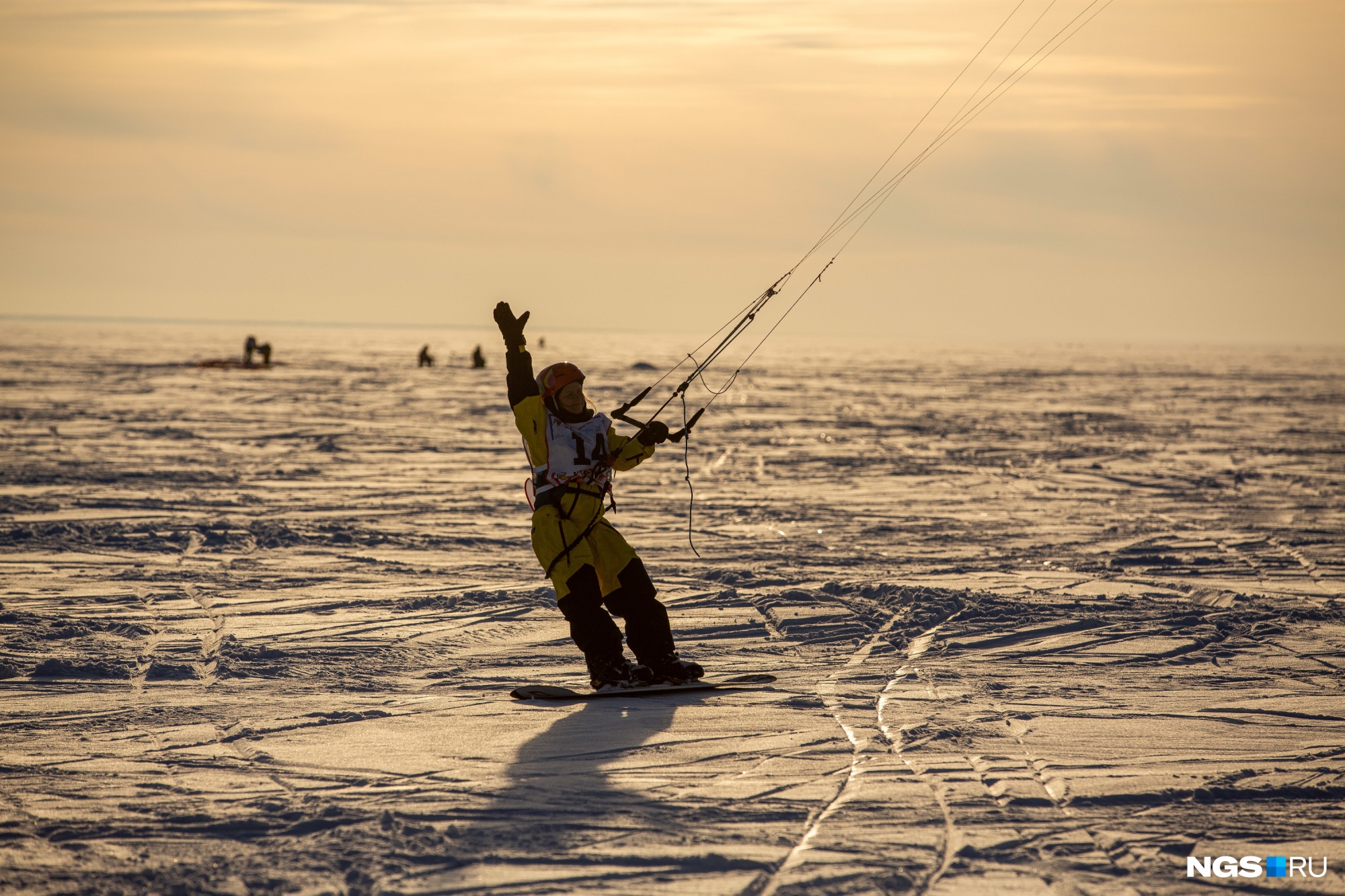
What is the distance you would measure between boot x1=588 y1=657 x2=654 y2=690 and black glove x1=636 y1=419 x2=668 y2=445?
1039 millimetres

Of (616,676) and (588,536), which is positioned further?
(588,536)

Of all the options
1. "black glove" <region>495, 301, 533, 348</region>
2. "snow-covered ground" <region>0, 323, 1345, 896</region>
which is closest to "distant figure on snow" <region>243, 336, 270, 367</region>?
"snow-covered ground" <region>0, 323, 1345, 896</region>

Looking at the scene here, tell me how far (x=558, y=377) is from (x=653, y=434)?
1.78ft

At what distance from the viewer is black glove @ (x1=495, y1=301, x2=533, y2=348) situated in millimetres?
5582

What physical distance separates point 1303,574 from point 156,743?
755cm

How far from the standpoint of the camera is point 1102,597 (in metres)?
7.32

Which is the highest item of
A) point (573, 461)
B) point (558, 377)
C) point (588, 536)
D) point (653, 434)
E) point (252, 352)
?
point (252, 352)

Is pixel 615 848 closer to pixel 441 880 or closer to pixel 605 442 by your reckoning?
pixel 441 880

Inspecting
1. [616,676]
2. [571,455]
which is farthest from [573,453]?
[616,676]

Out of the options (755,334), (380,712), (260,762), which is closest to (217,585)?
(380,712)

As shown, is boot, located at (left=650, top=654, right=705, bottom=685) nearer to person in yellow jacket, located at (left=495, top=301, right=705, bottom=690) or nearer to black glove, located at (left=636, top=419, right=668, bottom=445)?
person in yellow jacket, located at (left=495, top=301, right=705, bottom=690)

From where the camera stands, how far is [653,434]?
546cm

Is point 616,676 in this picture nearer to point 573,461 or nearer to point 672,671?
point 672,671

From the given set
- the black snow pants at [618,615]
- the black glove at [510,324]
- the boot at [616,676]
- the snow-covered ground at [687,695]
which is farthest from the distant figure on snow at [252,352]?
the boot at [616,676]
